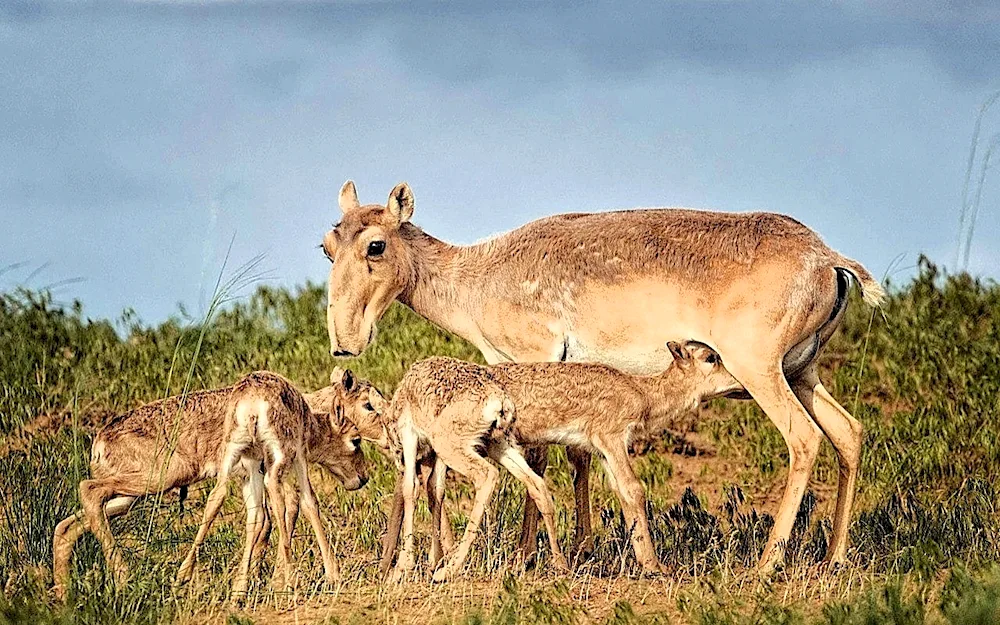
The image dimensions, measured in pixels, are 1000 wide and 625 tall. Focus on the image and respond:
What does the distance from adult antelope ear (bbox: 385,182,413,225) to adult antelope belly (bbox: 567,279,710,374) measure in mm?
1461

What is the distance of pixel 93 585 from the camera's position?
7.98 m

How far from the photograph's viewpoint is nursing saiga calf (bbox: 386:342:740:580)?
28.9ft

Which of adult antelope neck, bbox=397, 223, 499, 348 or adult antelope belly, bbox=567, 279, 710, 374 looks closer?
adult antelope belly, bbox=567, 279, 710, 374

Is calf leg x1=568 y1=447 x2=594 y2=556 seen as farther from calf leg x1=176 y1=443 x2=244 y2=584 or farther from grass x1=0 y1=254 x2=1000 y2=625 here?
calf leg x1=176 y1=443 x2=244 y2=584

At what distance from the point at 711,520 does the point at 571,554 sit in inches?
61.3

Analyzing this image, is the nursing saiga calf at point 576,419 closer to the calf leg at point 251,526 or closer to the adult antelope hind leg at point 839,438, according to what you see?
the calf leg at point 251,526

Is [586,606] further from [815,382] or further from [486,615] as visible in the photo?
[815,382]

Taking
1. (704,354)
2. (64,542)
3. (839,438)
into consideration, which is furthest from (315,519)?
(839,438)

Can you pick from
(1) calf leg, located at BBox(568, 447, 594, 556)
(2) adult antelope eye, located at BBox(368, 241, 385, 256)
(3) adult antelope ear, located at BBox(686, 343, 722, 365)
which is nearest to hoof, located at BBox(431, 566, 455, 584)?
(1) calf leg, located at BBox(568, 447, 594, 556)

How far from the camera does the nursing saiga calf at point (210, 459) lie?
855 cm

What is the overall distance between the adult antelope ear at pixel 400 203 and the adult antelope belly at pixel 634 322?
4.79 feet

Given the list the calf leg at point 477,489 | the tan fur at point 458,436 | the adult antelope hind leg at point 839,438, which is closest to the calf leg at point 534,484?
the tan fur at point 458,436

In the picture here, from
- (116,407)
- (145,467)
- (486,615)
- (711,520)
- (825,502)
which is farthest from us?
(116,407)

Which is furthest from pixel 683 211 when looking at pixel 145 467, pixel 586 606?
pixel 145 467
